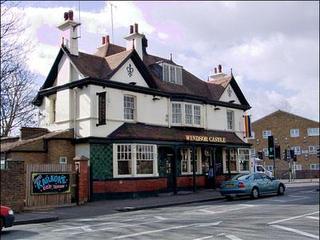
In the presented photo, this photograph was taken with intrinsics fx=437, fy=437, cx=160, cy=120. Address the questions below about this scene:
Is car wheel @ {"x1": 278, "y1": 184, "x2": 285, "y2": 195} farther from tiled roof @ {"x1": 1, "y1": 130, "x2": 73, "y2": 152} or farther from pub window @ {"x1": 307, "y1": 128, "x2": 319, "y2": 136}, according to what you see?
pub window @ {"x1": 307, "y1": 128, "x2": 319, "y2": 136}

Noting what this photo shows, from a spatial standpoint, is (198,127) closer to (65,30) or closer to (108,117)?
(108,117)

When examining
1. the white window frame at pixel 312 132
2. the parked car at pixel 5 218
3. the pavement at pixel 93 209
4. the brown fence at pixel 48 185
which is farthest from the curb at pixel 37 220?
the white window frame at pixel 312 132

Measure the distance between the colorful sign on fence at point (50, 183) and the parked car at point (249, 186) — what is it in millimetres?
8493

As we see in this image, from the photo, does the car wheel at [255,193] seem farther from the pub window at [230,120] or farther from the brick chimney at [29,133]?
the brick chimney at [29,133]

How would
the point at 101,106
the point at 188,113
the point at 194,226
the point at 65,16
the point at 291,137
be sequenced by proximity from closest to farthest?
the point at 194,226 < the point at 101,106 < the point at 65,16 < the point at 188,113 < the point at 291,137

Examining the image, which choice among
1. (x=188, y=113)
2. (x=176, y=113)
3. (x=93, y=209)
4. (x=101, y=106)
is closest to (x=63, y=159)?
(x=101, y=106)

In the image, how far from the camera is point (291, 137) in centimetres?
7231

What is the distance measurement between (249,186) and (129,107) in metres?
8.66

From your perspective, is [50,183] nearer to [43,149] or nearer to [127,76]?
[43,149]

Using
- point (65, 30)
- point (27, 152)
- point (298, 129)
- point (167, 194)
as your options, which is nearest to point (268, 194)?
point (167, 194)

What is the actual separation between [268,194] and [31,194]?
13084 mm

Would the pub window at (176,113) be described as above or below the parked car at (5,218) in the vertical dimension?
above

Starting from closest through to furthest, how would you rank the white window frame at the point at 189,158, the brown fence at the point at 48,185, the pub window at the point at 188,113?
the brown fence at the point at 48,185 → the white window frame at the point at 189,158 → the pub window at the point at 188,113

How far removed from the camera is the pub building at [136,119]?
2473 cm
